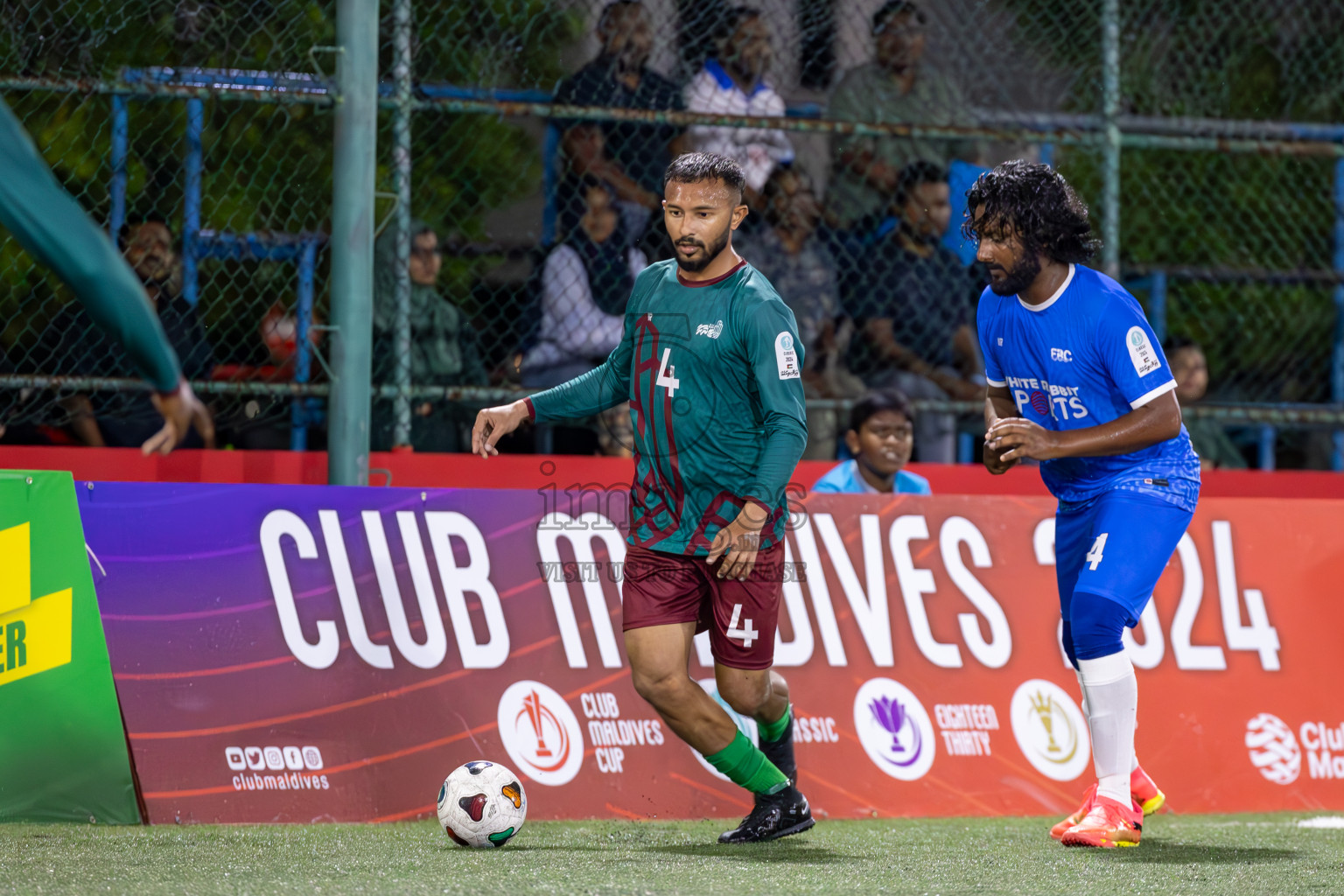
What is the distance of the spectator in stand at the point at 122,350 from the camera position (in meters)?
6.36

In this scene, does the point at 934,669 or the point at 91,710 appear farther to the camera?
the point at 934,669

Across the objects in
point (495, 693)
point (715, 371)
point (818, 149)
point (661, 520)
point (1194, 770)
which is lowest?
point (1194, 770)

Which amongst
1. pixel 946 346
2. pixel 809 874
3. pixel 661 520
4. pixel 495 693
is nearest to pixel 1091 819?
pixel 809 874

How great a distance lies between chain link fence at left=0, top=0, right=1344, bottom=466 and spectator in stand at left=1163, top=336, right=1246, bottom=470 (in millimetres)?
257

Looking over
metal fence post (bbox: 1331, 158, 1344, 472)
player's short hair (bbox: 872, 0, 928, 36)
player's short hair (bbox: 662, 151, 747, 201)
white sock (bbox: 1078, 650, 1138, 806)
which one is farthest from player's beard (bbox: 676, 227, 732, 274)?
metal fence post (bbox: 1331, 158, 1344, 472)

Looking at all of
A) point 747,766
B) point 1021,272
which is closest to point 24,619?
point 747,766

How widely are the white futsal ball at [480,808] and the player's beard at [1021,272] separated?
7.48 feet

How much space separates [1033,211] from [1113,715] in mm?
1652

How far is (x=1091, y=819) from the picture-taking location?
5090 millimetres

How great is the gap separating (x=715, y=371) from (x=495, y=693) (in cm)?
185

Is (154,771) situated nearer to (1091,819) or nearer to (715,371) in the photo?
(715,371)

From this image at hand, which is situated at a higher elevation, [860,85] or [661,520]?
[860,85]

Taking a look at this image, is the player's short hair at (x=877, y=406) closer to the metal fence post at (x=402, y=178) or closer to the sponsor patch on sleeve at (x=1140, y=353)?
the metal fence post at (x=402, y=178)

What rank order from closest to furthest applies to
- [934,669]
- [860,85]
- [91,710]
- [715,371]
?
[715,371] → [91,710] → [934,669] → [860,85]
